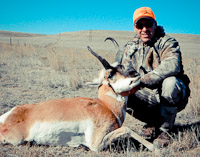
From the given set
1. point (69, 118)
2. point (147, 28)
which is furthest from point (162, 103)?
point (69, 118)

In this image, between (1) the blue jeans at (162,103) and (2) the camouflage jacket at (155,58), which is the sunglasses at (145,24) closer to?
(2) the camouflage jacket at (155,58)

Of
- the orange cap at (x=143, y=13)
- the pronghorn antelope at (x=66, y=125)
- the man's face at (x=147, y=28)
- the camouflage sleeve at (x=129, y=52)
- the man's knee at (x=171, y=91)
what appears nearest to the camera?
the pronghorn antelope at (x=66, y=125)

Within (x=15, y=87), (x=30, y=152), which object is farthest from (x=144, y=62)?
(x=15, y=87)

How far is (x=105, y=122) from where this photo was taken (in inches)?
116

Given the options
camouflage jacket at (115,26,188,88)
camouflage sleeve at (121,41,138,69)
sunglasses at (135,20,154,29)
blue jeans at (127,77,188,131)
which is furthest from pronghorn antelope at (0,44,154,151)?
sunglasses at (135,20,154,29)

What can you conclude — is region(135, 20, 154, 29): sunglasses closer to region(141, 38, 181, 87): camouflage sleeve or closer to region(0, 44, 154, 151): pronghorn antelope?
region(141, 38, 181, 87): camouflage sleeve

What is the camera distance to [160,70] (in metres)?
3.36

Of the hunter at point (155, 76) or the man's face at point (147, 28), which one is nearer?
the hunter at point (155, 76)

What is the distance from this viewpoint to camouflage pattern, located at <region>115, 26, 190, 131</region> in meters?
3.35

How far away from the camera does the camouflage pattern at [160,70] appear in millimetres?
3348

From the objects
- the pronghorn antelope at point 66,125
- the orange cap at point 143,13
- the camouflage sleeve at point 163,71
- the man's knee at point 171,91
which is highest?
the orange cap at point 143,13

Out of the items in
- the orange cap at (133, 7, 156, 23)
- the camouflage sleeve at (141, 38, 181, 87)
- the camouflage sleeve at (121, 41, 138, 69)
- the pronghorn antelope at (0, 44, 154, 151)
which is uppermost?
the orange cap at (133, 7, 156, 23)

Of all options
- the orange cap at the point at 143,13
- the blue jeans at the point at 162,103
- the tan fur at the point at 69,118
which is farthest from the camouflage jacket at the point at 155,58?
the tan fur at the point at 69,118

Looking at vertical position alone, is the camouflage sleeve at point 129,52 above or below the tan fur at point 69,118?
above
